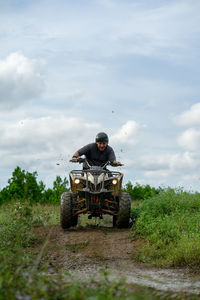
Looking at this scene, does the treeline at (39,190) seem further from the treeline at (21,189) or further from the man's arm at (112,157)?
the man's arm at (112,157)

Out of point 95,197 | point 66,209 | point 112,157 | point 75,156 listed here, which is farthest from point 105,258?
point 75,156

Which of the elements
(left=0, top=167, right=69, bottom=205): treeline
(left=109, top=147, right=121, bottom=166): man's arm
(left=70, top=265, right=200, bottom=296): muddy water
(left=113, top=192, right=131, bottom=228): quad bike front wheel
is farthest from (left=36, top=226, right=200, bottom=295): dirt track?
(left=0, top=167, right=69, bottom=205): treeline

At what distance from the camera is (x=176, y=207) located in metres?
13.5

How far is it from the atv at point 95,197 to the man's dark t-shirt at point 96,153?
62 centimetres

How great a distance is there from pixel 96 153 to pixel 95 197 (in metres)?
1.74

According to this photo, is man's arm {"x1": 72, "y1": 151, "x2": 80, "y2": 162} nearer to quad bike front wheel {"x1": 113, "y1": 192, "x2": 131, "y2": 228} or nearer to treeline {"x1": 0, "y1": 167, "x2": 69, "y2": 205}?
quad bike front wheel {"x1": 113, "y1": 192, "x2": 131, "y2": 228}

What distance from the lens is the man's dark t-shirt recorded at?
12758 mm

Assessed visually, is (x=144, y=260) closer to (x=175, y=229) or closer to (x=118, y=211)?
(x=175, y=229)

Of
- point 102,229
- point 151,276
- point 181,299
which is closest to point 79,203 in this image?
point 102,229

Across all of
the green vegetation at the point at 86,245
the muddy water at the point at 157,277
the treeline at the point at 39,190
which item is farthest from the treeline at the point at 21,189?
the muddy water at the point at 157,277

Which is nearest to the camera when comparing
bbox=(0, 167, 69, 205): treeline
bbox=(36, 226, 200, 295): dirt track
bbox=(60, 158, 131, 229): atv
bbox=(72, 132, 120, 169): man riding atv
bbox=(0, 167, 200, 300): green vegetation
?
bbox=(0, 167, 200, 300): green vegetation

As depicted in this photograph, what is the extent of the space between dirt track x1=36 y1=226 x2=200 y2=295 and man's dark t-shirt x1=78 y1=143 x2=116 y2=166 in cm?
182

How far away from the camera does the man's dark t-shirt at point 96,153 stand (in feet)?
41.9

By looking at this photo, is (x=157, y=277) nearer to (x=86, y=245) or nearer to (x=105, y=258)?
(x=105, y=258)
